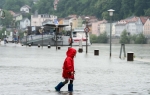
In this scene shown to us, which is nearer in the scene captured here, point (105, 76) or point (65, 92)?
point (65, 92)

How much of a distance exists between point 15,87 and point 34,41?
284 ft

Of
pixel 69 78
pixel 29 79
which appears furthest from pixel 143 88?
pixel 29 79

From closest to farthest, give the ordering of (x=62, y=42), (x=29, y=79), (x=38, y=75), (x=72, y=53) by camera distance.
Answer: (x=72, y=53), (x=29, y=79), (x=38, y=75), (x=62, y=42)

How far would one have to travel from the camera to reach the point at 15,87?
18906 millimetres

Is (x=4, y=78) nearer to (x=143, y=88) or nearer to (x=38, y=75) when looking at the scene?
(x=38, y=75)

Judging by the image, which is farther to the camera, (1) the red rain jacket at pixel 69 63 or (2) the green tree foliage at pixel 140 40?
(2) the green tree foliage at pixel 140 40

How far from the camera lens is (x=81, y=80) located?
2192 cm

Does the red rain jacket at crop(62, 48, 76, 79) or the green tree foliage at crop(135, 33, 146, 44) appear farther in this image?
the green tree foliage at crop(135, 33, 146, 44)

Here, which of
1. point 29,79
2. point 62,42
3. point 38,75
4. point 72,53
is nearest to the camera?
point 72,53

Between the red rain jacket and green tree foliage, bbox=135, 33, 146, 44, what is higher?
the red rain jacket

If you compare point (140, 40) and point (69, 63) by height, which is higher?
point (69, 63)

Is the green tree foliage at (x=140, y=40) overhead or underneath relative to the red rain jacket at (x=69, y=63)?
underneath

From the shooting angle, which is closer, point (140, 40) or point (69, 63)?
point (69, 63)

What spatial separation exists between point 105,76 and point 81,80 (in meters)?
2.10
